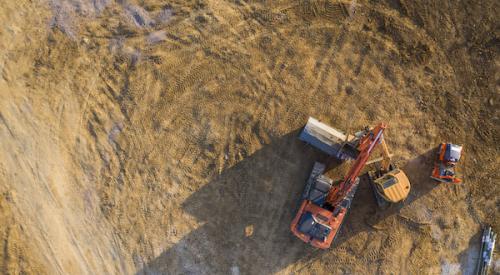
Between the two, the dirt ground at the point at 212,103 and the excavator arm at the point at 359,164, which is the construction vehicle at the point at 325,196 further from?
the dirt ground at the point at 212,103

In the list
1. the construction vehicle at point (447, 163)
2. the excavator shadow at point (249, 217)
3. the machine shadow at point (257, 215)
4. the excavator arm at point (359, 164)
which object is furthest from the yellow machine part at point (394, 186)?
the excavator shadow at point (249, 217)

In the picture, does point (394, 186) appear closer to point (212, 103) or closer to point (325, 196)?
point (325, 196)

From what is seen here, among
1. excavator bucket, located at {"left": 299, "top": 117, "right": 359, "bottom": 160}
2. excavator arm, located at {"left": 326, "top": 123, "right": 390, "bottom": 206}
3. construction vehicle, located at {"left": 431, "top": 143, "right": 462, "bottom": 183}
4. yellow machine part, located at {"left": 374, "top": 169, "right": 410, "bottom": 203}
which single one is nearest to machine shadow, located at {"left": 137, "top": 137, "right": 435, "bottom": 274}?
construction vehicle, located at {"left": 431, "top": 143, "right": 462, "bottom": 183}

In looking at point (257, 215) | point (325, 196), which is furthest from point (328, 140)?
point (257, 215)

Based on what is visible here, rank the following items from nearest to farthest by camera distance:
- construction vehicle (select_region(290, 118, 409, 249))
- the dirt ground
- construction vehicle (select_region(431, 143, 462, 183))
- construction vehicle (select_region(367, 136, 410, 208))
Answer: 1. construction vehicle (select_region(290, 118, 409, 249))
2. construction vehicle (select_region(367, 136, 410, 208))
3. construction vehicle (select_region(431, 143, 462, 183))
4. the dirt ground

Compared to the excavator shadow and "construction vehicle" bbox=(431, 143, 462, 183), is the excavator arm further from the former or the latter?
"construction vehicle" bbox=(431, 143, 462, 183)

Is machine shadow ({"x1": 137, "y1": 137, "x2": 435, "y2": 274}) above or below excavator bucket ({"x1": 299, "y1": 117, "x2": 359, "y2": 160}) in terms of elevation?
below
